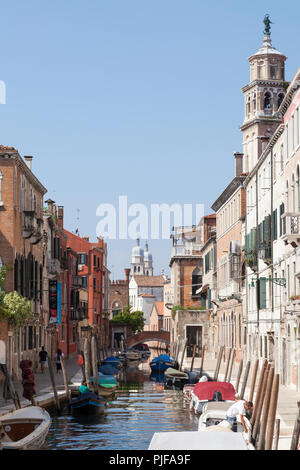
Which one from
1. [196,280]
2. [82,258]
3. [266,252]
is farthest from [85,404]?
[82,258]

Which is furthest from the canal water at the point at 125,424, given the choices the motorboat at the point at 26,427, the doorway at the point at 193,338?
the doorway at the point at 193,338

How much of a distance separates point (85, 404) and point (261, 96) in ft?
91.7

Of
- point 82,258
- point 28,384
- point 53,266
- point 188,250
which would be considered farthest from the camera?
point 82,258

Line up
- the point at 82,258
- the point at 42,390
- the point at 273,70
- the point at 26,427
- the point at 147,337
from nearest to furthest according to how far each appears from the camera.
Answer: the point at 26,427
the point at 42,390
the point at 273,70
the point at 82,258
the point at 147,337

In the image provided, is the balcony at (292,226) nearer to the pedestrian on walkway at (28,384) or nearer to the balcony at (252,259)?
the pedestrian on walkway at (28,384)

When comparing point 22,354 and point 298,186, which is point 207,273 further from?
point 298,186

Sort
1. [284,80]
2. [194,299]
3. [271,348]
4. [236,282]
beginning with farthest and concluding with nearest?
[194,299] < [284,80] < [236,282] < [271,348]

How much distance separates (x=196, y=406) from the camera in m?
26.7

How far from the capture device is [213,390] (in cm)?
2639

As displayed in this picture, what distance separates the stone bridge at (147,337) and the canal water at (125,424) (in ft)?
152

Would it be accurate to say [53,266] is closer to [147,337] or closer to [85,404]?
[85,404]

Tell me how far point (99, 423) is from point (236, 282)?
20.0 meters

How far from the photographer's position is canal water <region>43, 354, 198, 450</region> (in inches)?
830
